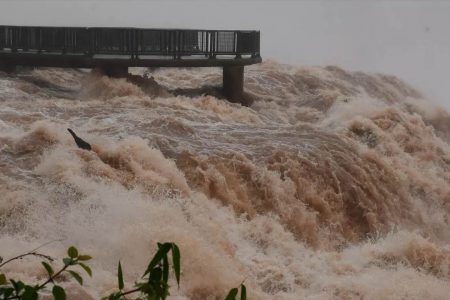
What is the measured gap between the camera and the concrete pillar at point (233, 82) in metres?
17.4

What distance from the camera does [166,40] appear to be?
54.2 feet

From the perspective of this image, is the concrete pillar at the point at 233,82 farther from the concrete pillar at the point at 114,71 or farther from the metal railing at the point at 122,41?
the concrete pillar at the point at 114,71

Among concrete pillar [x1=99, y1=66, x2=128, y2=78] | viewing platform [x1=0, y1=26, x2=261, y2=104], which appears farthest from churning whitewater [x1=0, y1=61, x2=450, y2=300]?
viewing platform [x1=0, y1=26, x2=261, y2=104]

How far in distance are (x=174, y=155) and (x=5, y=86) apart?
6348 millimetres

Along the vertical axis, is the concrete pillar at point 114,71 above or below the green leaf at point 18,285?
below

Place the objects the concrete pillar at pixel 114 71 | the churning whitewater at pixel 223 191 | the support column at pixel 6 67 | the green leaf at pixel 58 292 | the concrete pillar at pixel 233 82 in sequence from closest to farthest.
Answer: the green leaf at pixel 58 292 < the churning whitewater at pixel 223 191 < the concrete pillar at pixel 114 71 < the support column at pixel 6 67 < the concrete pillar at pixel 233 82

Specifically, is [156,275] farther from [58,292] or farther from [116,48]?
[116,48]

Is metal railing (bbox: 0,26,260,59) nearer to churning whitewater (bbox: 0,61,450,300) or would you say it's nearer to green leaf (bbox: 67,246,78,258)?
churning whitewater (bbox: 0,61,450,300)

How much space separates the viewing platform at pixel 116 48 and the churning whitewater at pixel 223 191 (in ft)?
1.92

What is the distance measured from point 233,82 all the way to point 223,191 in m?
7.85

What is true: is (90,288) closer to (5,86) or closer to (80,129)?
(80,129)

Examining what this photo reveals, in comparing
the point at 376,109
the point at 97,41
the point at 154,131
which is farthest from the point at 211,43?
the point at 154,131

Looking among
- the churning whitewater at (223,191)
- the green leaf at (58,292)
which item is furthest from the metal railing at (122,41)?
the green leaf at (58,292)

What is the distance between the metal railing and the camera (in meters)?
16.2
